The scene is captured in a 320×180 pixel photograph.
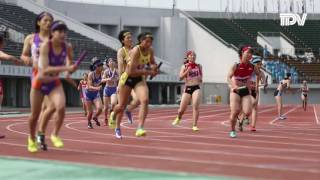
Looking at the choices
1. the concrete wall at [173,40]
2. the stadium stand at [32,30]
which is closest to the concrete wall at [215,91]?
the concrete wall at [173,40]

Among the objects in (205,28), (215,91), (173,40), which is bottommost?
(215,91)

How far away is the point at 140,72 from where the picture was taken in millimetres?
11320

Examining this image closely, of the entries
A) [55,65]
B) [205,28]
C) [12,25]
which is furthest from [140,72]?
[205,28]

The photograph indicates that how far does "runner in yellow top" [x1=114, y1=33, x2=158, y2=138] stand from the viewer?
11320mm

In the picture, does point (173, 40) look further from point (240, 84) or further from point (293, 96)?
point (240, 84)

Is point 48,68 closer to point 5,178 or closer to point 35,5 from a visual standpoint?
point 5,178

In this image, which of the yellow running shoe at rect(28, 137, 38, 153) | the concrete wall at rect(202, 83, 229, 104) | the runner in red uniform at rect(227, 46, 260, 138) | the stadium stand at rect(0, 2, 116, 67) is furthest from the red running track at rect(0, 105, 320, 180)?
the concrete wall at rect(202, 83, 229, 104)

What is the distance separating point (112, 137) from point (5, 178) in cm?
583

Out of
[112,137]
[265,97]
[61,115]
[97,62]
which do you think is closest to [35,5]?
[265,97]

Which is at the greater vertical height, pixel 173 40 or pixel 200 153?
pixel 173 40

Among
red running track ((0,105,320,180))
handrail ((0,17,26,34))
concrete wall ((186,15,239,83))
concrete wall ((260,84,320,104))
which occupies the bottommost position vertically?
concrete wall ((260,84,320,104))

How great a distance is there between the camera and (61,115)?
920 centimetres

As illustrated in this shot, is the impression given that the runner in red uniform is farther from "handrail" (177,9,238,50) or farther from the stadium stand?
"handrail" (177,9,238,50)

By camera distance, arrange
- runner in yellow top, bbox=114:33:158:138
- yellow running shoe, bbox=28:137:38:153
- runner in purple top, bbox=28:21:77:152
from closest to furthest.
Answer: runner in purple top, bbox=28:21:77:152 → yellow running shoe, bbox=28:137:38:153 → runner in yellow top, bbox=114:33:158:138
